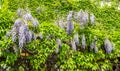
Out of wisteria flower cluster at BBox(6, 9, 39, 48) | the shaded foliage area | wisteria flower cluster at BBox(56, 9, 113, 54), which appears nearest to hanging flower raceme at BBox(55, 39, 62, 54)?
the shaded foliage area

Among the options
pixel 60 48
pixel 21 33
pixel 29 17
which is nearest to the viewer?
pixel 21 33

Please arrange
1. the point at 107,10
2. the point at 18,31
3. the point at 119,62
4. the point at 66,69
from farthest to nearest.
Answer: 1. the point at 107,10
2. the point at 119,62
3. the point at 66,69
4. the point at 18,31

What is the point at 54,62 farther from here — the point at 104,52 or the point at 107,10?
the point at 107,10

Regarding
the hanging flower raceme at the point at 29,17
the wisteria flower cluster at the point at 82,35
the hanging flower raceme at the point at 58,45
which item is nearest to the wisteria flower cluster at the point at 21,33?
the hanging flower raceme at the point at 29,17

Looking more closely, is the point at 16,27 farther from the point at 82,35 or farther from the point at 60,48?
the point at 82,35

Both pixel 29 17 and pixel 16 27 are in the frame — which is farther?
pixel 29 17

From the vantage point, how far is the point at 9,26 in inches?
262

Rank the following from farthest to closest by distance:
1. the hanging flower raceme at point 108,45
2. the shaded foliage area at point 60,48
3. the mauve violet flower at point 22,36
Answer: the hanging flower raceme at point 108,45 → the shaded foliage area at point 60,48 → the mauve violet flower at point 22,36

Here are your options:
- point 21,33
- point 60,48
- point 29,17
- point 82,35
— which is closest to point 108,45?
point 82,35

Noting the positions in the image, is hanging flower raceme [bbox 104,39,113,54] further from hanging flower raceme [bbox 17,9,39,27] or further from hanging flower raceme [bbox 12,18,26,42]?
hanging flower raceme [bbox 12,18,26,42]

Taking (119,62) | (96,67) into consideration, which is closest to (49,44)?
(96,67)

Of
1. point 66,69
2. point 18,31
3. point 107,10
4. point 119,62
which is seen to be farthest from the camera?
point 107,10

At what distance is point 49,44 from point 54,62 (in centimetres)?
50

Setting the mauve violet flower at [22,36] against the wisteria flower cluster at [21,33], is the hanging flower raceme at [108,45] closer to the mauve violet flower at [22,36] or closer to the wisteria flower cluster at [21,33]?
the wisteria flower cluster at [21,33]
